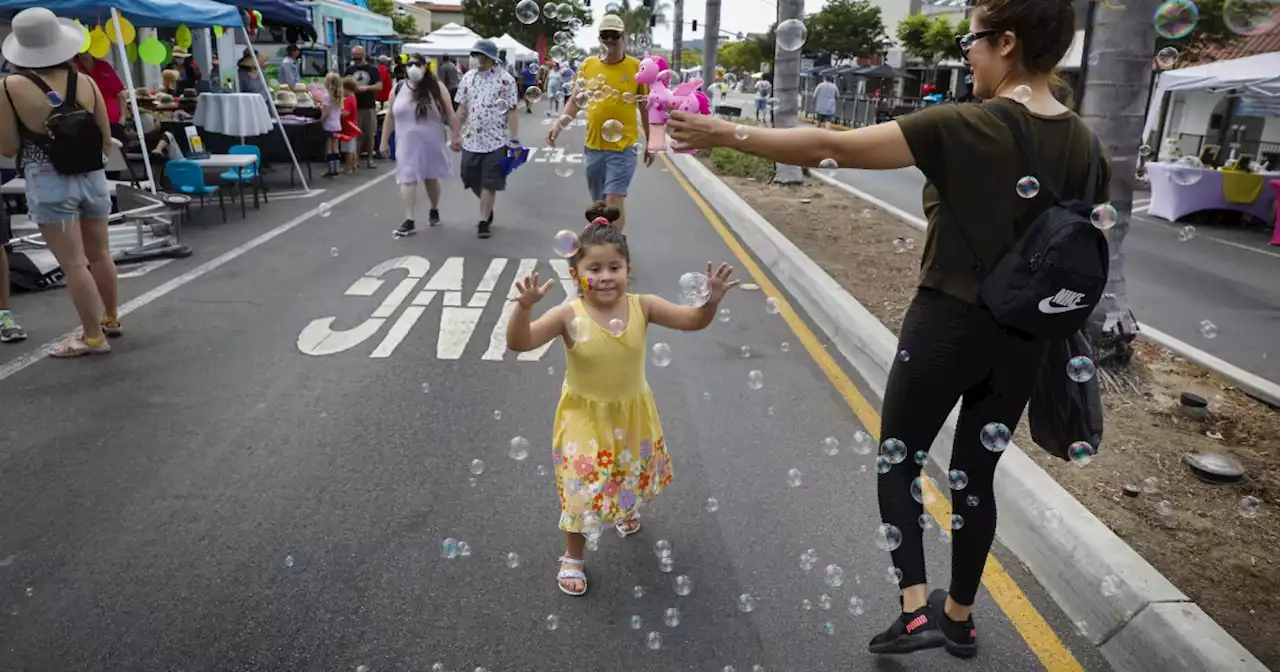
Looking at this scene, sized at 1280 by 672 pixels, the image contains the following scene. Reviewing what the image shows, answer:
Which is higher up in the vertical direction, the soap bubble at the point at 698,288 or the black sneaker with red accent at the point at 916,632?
the soap bubble at the point at 698,288

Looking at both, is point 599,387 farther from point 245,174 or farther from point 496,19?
point 496,19

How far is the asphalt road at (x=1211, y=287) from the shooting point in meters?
7.22

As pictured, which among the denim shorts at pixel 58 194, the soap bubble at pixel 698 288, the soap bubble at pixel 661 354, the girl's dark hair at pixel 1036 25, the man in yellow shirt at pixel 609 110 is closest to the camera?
the girl's dark hair at pixel 1036 25

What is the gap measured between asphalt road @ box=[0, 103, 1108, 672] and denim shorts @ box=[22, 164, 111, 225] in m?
0.87

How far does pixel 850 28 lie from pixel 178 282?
53519 mm

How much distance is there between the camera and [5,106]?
5043mm

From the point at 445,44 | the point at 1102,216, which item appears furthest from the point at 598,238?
the point at 445,44

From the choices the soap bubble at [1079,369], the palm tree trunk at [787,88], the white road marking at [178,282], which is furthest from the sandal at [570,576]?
the palm tree trunk at [787,88]

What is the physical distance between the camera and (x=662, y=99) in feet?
10.3

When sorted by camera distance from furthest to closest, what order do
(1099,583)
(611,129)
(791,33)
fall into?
1. (791,33)
2. (611,129)
3. (1099,583)

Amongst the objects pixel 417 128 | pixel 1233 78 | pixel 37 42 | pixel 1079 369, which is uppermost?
pixel 1233 78

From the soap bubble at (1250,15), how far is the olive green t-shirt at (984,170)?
2488mm

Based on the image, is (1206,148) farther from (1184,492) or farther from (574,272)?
(574,272)

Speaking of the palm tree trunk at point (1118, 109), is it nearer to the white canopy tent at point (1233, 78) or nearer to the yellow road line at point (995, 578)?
the yellow road line at point (995, 578)
